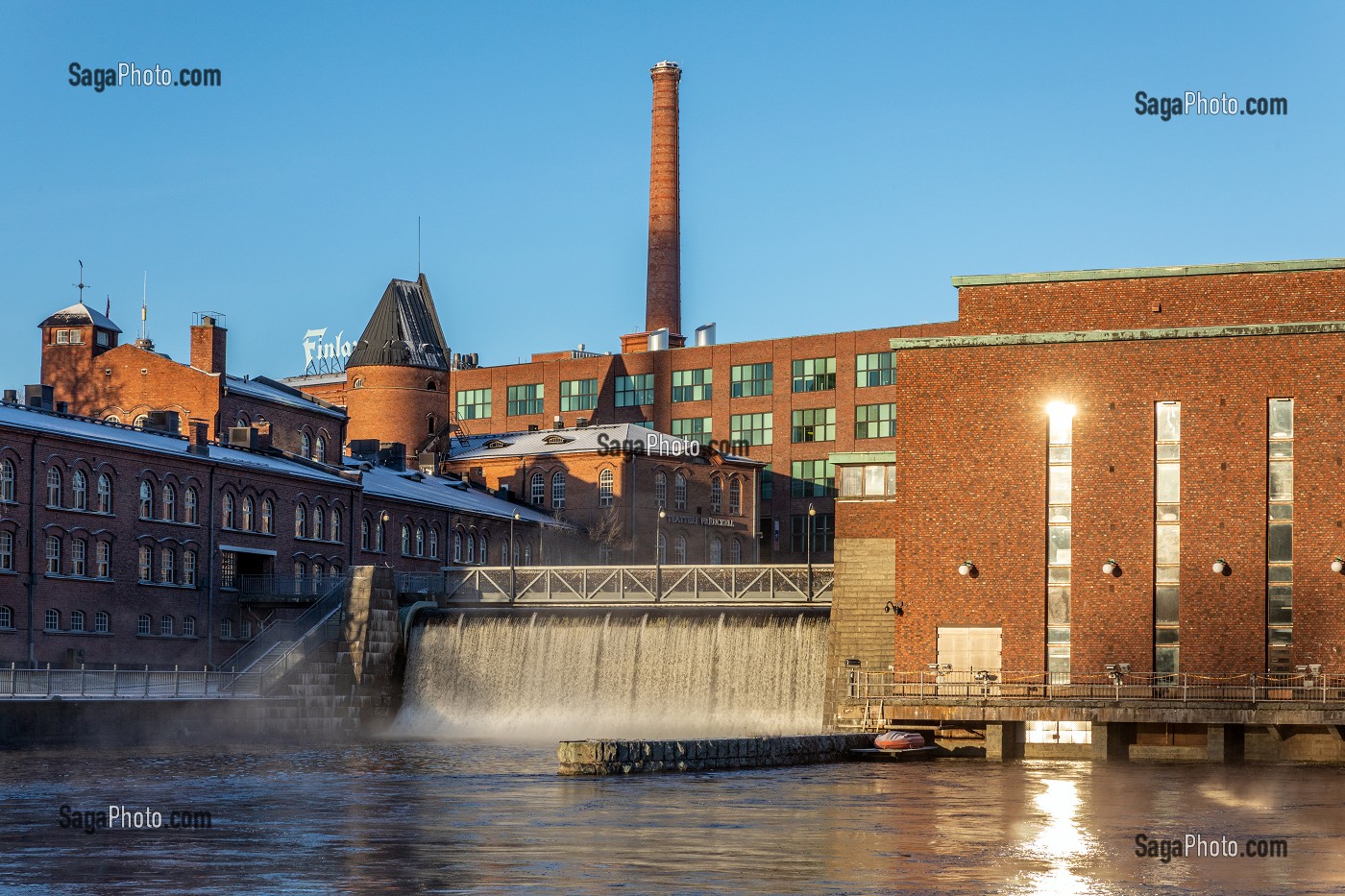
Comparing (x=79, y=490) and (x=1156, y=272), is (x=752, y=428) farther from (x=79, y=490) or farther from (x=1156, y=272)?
(x=1156, y=272)

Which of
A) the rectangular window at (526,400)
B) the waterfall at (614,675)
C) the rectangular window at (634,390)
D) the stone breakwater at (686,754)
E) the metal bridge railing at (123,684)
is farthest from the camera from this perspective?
the rectangular window at (526,400)

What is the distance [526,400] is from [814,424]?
2379cm

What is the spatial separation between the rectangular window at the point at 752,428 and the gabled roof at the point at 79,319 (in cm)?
4000

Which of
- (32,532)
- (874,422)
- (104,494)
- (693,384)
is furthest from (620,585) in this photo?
(693,384)

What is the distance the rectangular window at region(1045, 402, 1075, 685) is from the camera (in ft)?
177

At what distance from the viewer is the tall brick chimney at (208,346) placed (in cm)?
9938

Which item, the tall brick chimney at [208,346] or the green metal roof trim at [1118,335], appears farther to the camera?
the tall brick chimney at [208,346]

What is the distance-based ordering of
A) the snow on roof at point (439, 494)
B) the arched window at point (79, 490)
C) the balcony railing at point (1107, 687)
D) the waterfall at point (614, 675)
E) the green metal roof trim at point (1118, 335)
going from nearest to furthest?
the balcony railing at point (1107, 687), the green metal roof trim at point (1118, 335), the waterfall at point (614, 675), the arched window at point (79, 490), the snow on roof at point (439, 494)

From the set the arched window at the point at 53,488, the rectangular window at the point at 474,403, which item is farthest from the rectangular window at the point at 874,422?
the arched window at the point at 53,488

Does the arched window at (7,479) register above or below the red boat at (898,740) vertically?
above

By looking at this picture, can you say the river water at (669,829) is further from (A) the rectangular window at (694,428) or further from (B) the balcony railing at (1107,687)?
(A) the rectangular window at (694,428)

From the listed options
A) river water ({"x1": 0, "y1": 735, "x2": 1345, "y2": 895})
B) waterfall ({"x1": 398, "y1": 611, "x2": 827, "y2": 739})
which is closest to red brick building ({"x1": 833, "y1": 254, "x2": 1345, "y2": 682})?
river water ({"x1": 0, "y1": 735, "x2": 1345, "y2": 895})

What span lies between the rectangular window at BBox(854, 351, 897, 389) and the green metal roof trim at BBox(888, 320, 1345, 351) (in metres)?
58.4

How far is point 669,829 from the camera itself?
30.9 metres
